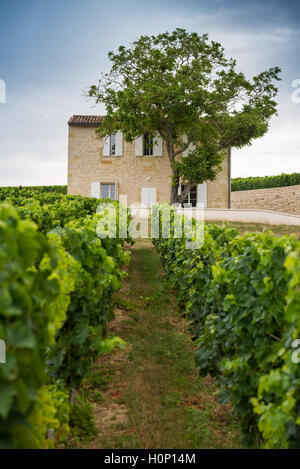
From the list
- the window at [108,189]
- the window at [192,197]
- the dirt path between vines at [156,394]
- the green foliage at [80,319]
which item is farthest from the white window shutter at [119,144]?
the green foliage at [80,319]

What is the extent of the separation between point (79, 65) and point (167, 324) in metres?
12.6

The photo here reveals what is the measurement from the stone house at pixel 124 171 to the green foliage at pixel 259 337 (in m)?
19.3

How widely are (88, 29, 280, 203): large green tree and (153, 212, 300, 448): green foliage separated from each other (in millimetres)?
Result: 17324

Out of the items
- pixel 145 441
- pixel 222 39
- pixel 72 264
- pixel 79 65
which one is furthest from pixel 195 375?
pixel 222 39

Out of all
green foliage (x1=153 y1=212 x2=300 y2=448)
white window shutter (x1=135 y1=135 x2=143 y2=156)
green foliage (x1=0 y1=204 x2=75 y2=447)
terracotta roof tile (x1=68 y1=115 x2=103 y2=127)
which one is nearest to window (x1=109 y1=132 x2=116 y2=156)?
terracotta roof tile (x1=68 y1=115 x2=103 y2=127)

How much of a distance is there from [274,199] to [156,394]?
84.8 feet

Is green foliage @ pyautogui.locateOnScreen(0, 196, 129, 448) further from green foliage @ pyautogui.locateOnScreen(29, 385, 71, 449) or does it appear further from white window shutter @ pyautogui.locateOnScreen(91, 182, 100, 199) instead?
white window shutter @ pyautogui.locateOnScreen(91, 182, 100, 199)

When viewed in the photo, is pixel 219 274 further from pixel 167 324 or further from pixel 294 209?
pixel 294 209

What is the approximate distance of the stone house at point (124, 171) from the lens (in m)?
23.3

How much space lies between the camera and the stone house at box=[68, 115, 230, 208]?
23.3 meters

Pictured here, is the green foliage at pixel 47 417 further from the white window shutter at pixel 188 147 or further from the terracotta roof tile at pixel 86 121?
the terracotta roof tile at pixel 86 121

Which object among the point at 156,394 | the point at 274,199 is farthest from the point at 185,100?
the point at 156,394

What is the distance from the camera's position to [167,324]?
6281 millimetres

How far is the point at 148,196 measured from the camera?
23.2 metres
